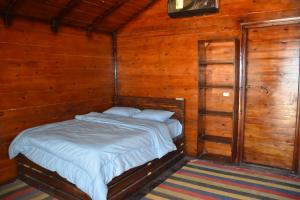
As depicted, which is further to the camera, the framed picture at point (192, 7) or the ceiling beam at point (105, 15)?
the ceiling beam at point (105, 15)

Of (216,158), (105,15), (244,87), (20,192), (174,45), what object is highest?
(105,15)

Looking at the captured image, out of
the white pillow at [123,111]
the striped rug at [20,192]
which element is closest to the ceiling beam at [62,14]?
the white pillow at [123,111]

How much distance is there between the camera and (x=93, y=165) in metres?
2.26

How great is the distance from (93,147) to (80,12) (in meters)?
2.23

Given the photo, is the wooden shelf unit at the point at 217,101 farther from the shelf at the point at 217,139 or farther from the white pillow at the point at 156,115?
the white pillow at the point at 156,115

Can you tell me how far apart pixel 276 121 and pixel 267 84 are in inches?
20.9

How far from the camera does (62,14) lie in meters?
3.55

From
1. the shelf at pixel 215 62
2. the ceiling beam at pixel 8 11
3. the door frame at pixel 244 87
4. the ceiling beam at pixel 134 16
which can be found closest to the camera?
the ceiling beam at pixel 8 11

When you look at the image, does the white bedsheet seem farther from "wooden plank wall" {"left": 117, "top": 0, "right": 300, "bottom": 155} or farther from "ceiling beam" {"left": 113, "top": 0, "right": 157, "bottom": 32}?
"ceiling beam" {"left": 113, "top": 0, "right": 157, "bottom": 32}

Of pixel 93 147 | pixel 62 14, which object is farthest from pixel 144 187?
pixel 62 14

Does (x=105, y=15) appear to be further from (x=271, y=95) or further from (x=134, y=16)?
(x=271, y=95)

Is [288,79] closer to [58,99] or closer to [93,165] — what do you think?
[93,165]

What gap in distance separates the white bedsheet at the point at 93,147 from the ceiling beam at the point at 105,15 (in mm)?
1639

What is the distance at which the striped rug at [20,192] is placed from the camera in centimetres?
275
